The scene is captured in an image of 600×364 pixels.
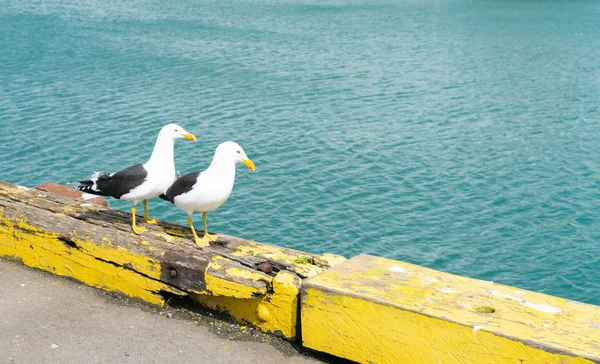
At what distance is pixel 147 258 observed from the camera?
574cm

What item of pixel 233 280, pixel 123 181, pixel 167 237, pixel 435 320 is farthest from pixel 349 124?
pixel 435 320

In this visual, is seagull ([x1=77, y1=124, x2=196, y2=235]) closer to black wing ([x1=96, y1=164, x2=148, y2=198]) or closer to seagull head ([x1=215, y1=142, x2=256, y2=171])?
black wing ([x1=96, y1=164, x2=148, y2=198])

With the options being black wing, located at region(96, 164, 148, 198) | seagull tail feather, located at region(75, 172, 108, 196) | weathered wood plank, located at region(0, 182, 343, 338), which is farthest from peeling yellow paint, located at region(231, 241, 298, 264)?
seagull tail feather, located at region(75, 172, 108, 196)

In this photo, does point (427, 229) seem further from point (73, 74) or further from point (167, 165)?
point (73, 74)

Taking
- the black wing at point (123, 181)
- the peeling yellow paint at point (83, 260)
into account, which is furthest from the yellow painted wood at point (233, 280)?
the black wing at point (123, 181)

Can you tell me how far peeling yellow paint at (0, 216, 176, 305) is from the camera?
5828 millimetres

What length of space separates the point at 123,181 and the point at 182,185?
61cm

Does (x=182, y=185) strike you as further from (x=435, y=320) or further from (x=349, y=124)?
(x=349, y=124)

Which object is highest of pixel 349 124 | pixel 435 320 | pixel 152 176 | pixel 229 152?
pixel 229 152

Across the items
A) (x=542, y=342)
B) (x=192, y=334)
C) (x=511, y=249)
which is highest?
(x=542, y=342)

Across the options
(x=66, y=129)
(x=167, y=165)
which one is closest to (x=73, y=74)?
(x=66, y=129)

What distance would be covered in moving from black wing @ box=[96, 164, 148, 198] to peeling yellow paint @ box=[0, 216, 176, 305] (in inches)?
25.9

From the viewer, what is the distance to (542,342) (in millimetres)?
4074

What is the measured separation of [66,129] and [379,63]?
1471 cm
